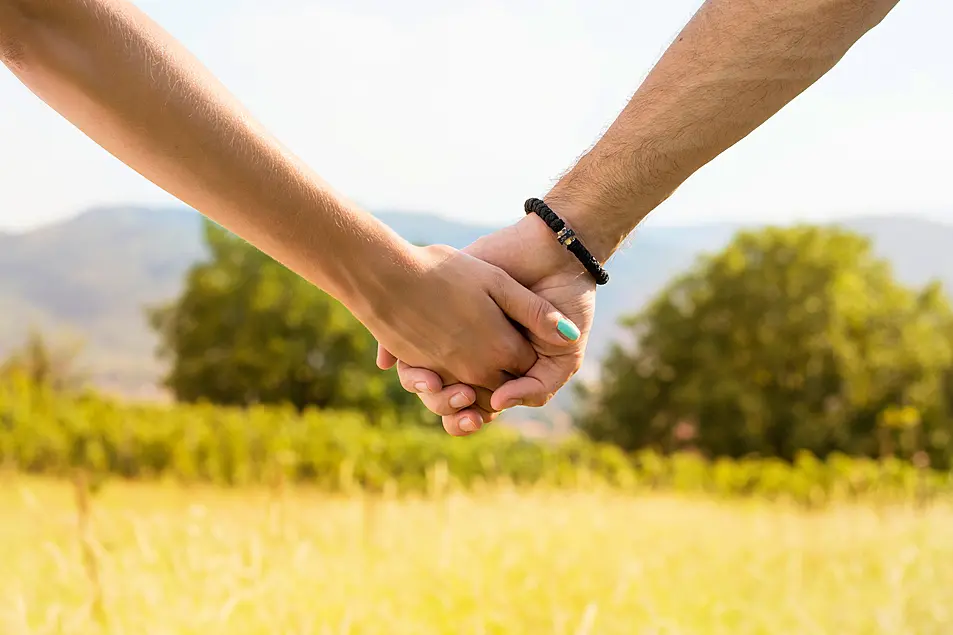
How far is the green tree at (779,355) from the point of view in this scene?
12273mm

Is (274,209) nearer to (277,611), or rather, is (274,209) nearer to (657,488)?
(277,611)

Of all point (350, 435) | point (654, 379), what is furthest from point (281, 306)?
point (350, 435)

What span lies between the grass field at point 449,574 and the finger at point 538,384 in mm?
526

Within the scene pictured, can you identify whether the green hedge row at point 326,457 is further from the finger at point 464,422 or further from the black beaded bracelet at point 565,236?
the black beaded bracelet at point 565,236

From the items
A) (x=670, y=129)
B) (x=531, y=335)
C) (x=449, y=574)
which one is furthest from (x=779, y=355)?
(x=670, y=129)

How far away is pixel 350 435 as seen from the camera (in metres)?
5.00

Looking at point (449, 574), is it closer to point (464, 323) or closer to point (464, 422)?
point (464, 422)

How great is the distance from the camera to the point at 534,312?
2117mm

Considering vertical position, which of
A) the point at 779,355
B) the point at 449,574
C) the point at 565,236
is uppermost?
the point at 779,355

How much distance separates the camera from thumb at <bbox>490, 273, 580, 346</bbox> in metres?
2.11

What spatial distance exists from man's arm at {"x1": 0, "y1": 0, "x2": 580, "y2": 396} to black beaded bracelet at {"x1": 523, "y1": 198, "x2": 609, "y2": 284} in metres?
0.15

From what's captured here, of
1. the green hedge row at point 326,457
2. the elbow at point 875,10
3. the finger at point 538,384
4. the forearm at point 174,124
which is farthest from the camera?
the green hedge row at point 326,457

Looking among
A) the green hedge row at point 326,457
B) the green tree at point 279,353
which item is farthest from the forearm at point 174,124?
the green tree at point 279,353

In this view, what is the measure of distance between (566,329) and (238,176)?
89 centimetres
